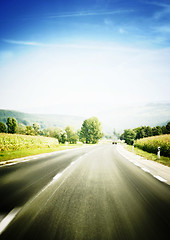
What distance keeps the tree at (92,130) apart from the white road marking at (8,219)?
58.6m

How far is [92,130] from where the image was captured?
202ft

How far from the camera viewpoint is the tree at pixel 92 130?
61.3 m

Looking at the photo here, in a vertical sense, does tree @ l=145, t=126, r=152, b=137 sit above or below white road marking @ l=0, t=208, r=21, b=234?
above

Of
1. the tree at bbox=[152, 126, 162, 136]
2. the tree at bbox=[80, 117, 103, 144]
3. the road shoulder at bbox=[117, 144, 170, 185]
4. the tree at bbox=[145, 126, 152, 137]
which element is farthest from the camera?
the tree at bbox=[145, 126, 152, 137]

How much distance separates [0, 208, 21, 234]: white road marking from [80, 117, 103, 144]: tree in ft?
192

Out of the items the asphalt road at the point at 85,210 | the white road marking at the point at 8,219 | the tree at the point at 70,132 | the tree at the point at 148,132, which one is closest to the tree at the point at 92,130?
the tree at the point at 70,132

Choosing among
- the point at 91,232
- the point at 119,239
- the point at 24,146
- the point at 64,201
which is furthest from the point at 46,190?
the point at 24,146

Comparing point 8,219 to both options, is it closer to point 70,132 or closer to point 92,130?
point 92,130

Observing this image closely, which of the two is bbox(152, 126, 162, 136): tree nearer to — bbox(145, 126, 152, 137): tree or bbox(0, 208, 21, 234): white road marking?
bbox(145, 126, 152, 137): tree

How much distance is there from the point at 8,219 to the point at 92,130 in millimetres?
59511

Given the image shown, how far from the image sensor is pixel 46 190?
3857 millimetres

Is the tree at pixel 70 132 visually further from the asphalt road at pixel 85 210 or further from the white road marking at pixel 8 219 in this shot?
the white road marking at pixel 8 219

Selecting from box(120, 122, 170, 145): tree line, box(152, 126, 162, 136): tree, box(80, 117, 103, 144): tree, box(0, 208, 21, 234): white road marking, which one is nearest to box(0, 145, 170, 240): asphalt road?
box(0, 208, 21, 234): white road marking

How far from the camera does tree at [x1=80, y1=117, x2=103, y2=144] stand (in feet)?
201
